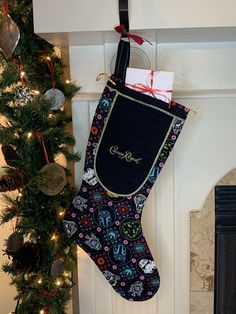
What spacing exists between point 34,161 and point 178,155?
0.49 meters

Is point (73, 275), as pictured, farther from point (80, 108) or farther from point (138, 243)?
point (80, 108)

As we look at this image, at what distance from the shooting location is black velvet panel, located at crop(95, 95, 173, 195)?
3.68ft

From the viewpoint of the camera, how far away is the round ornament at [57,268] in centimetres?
116

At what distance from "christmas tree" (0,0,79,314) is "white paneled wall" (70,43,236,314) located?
9cm

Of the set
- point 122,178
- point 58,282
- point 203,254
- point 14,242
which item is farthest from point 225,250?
point 14,242

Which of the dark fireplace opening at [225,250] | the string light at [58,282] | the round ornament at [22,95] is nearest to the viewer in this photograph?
the round ornament at [22,95]

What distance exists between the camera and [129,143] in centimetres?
114

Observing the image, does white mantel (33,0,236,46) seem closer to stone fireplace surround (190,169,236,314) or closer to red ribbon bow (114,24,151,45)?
red ribbon bow (114,24,151,45)

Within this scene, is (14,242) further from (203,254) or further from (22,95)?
(203,254)

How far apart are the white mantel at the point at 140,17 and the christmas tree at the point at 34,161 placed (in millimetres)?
114

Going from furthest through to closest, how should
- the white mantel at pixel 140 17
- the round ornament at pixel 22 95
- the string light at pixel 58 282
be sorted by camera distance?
the string light at pixel 58 282 → the round ornament at pixel 22 95 → the white mantel at pixel 140 17

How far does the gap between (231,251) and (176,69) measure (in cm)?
68

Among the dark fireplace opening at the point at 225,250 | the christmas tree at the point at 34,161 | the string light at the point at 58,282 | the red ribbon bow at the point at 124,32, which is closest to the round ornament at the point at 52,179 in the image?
the christmas tree at the point at 34,161

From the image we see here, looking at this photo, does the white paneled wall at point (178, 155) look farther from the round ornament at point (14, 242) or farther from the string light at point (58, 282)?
the round ornament at point (14, 242)
